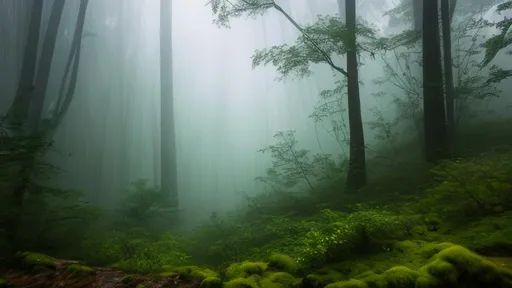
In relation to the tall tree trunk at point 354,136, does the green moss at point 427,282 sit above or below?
below

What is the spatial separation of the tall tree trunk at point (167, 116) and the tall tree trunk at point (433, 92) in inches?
444

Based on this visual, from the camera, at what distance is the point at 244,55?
7294cm

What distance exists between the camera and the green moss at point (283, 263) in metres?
4.55

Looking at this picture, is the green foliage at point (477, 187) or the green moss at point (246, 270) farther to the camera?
the green foliage at point (477, 187)

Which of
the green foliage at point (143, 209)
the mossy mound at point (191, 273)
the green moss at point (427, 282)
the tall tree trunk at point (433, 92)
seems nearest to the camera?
the green moss at point (427, 282)

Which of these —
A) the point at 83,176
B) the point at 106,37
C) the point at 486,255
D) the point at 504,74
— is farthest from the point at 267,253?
the point at 106,37

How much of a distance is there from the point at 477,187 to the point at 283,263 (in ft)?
12.1

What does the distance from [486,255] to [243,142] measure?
54.9 metres

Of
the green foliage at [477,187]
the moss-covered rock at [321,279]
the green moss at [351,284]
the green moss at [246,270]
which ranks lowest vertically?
the green moss at [246,270]

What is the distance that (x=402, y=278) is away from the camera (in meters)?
3.43

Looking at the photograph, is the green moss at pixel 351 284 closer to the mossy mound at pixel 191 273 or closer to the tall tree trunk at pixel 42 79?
the mossy mound at pixel 191 273

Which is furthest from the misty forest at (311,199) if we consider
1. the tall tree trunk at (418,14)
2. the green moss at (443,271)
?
the tall tree trunk at (418,14)

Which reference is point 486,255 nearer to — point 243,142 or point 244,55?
point 243,142

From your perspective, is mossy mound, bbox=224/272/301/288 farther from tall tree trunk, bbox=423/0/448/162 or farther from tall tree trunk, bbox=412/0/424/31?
tall tree trunk, bbox=412/0/424/31
